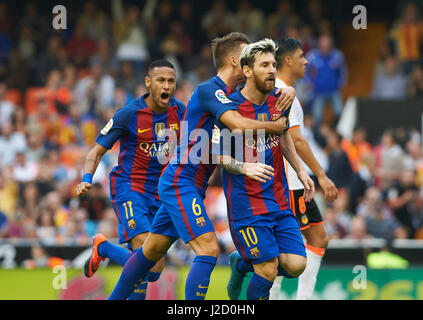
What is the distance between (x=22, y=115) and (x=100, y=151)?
7992mm

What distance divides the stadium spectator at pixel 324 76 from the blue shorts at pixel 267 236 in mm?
8626

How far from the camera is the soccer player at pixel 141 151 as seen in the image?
7.34 meters

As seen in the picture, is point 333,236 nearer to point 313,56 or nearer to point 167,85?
point 313,56

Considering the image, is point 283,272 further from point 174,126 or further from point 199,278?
point 174,126

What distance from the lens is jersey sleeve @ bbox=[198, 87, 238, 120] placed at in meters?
6.28

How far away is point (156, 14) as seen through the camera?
17047mm

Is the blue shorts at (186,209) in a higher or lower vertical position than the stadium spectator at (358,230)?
higher

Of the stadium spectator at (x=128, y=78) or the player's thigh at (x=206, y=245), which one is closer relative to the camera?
the player's thigh at (x=206, y=245)

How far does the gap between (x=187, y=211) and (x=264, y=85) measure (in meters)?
1.22

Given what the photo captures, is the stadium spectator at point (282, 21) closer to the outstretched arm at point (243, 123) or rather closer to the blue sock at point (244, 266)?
the blue sock at point (244, 266)

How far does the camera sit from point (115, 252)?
7.56 metres

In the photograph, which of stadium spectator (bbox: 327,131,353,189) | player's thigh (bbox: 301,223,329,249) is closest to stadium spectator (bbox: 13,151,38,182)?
stadium spectator (bbox: 327,131,353,189)

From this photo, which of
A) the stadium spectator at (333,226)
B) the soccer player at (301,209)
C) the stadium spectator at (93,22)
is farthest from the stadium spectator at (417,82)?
the soccer player at (301,209)

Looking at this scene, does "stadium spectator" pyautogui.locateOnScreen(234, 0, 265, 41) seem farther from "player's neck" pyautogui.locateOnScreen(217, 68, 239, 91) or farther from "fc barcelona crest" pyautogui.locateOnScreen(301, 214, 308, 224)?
"player's neck" pyautogui.locateOnScreen(217, 68, 239, 91)
